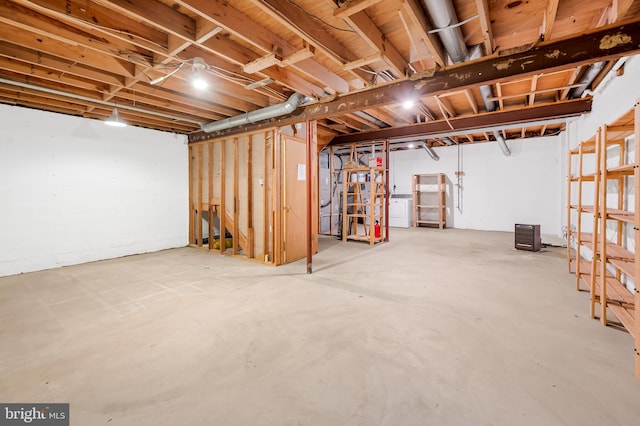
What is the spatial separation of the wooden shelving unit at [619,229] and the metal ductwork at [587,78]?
89 cm

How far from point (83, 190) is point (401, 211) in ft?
27.0

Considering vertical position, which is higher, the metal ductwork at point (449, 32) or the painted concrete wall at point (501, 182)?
the metal ductwork at point (449, 32)

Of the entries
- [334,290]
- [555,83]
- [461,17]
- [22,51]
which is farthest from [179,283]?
[555,83]

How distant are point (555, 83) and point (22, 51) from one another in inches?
257

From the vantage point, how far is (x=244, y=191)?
5.04 m

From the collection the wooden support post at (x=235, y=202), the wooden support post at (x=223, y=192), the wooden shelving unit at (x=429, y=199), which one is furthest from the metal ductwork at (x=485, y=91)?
the wooden support post at (x=223, y=192)

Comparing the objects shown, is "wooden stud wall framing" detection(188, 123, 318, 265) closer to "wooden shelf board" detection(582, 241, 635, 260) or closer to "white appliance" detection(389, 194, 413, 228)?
"wooden shelf board" detection(582, 241, 635, 260)

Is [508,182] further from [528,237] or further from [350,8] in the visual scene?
[350,8]

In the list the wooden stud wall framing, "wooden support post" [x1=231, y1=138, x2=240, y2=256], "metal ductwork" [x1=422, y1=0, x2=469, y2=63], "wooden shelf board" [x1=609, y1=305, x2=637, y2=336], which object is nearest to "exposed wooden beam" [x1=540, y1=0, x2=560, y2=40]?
"metal ductwork" [x1=422, y1=0, x2=469, y2=63]

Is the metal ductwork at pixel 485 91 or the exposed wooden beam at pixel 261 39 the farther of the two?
the metal ductwork at pixel 485 91

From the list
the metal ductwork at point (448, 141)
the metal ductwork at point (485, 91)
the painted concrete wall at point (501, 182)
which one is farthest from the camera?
the metal ductwork at point (448, 141)

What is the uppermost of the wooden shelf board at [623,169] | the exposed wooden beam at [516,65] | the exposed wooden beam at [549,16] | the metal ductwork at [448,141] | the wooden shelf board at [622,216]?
the metal ductwork at [448,141]

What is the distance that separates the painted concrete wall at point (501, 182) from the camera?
756 cm

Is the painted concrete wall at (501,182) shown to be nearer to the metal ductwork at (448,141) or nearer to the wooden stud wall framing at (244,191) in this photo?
the metal ductwork at (448,141)
